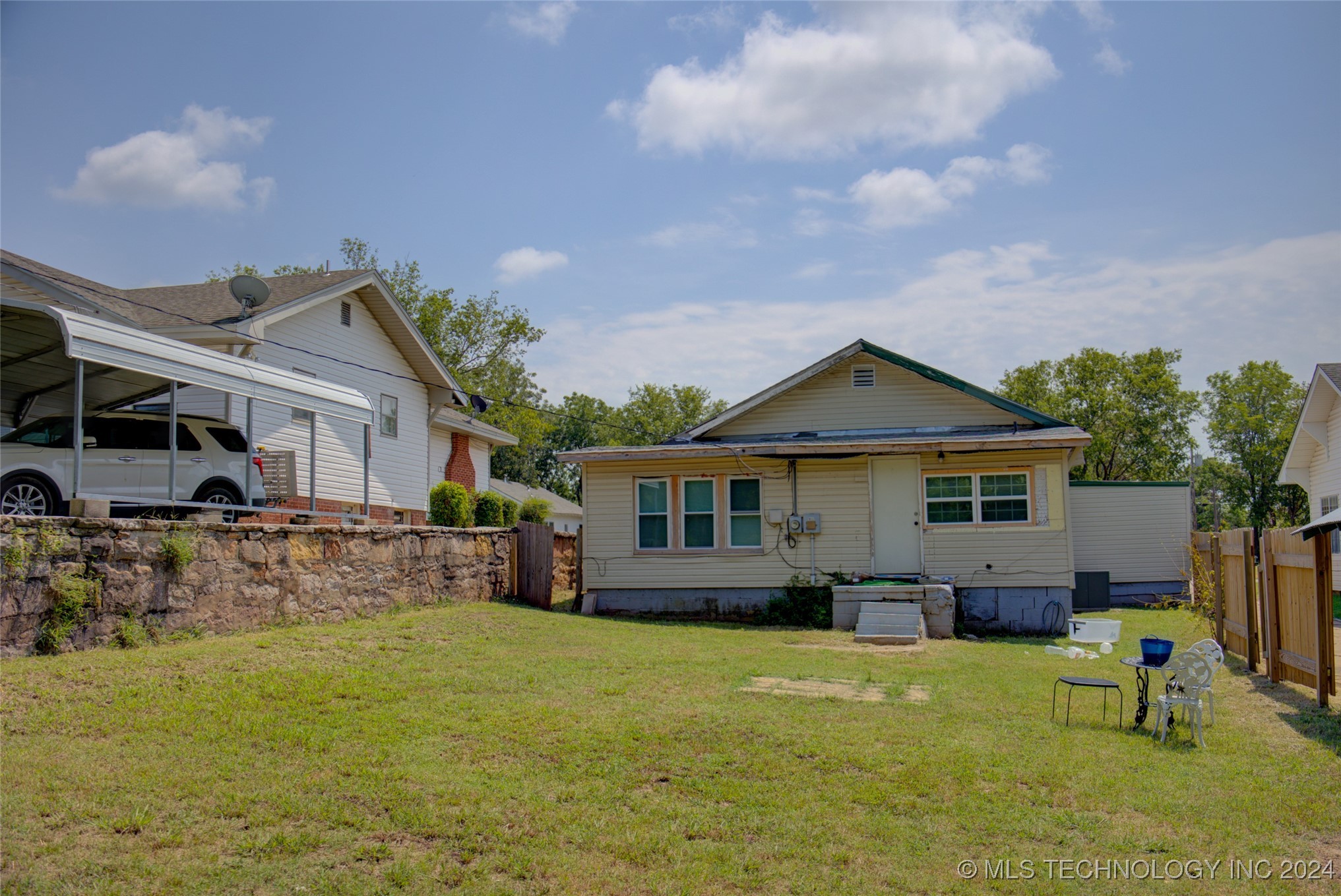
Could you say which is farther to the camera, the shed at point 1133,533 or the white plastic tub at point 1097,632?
the shed at point 1133,533

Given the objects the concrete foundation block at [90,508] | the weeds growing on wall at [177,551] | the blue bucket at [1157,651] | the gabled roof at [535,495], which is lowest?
the blue bucket at [1157,651]

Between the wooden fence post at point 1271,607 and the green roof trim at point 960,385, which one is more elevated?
the green roof trim at point 960,385

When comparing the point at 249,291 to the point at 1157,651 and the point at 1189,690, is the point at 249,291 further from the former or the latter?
the point at 1189,690

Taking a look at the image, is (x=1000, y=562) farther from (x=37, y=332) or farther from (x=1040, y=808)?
(x=37, y=332)

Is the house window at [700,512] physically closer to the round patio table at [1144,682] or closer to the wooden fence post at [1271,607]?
the wooden fence post at [1271,607]

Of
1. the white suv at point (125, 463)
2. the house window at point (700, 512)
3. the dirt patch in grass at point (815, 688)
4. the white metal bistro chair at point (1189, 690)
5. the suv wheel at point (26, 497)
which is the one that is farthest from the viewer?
the house window at point (700, 512)

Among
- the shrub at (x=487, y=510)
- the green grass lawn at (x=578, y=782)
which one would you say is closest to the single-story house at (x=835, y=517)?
the shrub at (x=487, y=510)

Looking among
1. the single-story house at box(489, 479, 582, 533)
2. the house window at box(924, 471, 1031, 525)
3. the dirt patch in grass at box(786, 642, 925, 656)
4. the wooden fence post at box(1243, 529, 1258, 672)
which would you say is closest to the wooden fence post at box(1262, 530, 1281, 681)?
the wooden fence post at box(1243, 529, 1258, 672)

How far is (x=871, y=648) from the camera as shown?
13.0 meters

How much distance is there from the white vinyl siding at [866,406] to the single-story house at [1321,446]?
7.19 meters

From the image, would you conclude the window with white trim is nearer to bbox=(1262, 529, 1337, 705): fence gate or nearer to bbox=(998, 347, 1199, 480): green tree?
bbox=(1262, 529, 1337, 705): fence gate

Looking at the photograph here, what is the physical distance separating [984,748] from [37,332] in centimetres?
1056

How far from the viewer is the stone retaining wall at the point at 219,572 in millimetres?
7551

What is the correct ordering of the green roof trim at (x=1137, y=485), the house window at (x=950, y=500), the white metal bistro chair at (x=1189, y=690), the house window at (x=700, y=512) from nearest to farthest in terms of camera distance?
1. the white metal bistro chair at (x=1189, y=690)
2. the house window at (x=950, y=500)
3. the house window at (x=700, y=512)
4. the green roof trim at (x=1137, y=485)
